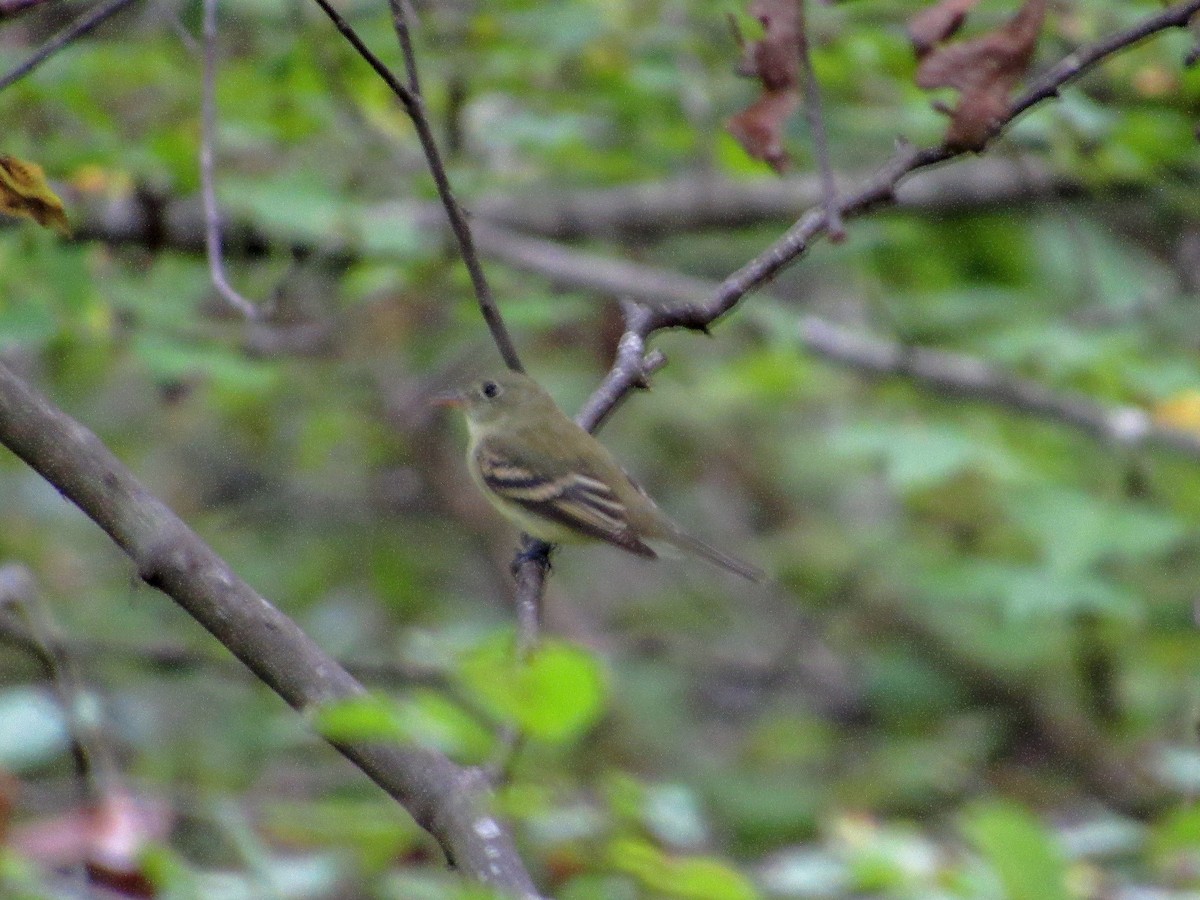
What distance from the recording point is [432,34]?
5598 mm

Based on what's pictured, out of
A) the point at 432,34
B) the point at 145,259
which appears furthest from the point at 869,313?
the point at 145,259

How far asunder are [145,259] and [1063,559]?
3.44 metres

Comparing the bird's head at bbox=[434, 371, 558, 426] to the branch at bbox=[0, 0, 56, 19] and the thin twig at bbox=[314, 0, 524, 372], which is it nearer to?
the thin twig at bbox=[314, 0, 524, 372]

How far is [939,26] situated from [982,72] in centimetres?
12

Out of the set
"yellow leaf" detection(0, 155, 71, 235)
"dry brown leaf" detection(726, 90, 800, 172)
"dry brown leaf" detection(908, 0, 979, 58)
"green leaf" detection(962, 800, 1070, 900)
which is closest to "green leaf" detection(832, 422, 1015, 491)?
"dry brown leaf" detection(726, 90, 800, 172)

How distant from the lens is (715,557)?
4840mm

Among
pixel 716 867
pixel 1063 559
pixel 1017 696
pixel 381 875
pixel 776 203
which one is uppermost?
pixel 776 203

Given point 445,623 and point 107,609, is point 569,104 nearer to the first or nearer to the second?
point 445,623

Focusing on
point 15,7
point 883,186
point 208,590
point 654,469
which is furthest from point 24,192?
point 654,469

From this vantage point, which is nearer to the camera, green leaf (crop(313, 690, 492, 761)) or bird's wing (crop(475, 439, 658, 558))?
green leaf (crop(313, 690, 492, 761))

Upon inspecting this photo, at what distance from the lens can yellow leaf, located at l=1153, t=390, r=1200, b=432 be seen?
5.04m

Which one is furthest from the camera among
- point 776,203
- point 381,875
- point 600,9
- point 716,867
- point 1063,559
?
point 776,203

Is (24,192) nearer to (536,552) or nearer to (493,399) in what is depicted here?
(536,552)

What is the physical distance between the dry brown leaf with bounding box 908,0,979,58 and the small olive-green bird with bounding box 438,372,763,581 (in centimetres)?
224
